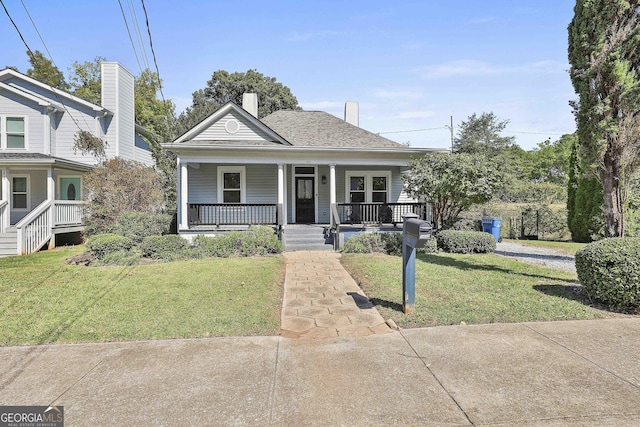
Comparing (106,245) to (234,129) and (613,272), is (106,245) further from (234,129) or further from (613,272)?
(613,272)

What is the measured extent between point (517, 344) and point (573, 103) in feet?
17.1

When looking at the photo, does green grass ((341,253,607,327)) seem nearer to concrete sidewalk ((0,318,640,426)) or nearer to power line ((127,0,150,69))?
concrete sidewalk ((0,318,640,426))

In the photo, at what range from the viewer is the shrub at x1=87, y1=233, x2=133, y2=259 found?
920cm

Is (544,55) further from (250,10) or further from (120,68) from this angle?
(120,68)

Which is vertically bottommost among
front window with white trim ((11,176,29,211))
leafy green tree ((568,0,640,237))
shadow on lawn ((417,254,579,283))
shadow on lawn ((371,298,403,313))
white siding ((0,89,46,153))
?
shadow on lawn ((371,298,403,313))

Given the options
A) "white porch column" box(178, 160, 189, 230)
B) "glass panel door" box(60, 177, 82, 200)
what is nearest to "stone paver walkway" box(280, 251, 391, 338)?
"white porch column" box(178, 160, 189, 230)

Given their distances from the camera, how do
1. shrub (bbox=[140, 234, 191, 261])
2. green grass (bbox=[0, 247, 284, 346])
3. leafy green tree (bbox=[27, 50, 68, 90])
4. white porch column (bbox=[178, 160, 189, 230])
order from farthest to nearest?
1. leafy green tree (bbox=[27, 50, 68, 90])
2. white porch column (bbox=[178, 160, 189, 230])
3. shrub (bbox=[140, 234, 191, 261])
4. green grass (bbox=[0, 247, 284, 346])

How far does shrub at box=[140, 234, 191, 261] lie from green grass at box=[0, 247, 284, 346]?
1.10 m

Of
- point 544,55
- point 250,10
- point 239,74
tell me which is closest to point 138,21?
point 250,10

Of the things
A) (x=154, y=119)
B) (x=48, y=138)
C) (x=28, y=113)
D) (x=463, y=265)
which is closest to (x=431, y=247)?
(x=463, y=265)

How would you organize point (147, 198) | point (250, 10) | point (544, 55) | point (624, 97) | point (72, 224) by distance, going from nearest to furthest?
point (624, 97)
point (250, 10)
point (544, 55)
point (147, 198)
point (72, 224)

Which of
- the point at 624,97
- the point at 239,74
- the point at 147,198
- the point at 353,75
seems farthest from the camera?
the point at 239,74

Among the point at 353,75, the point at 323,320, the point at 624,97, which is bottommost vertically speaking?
the point at 323,320

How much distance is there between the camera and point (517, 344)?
390 centimetres
